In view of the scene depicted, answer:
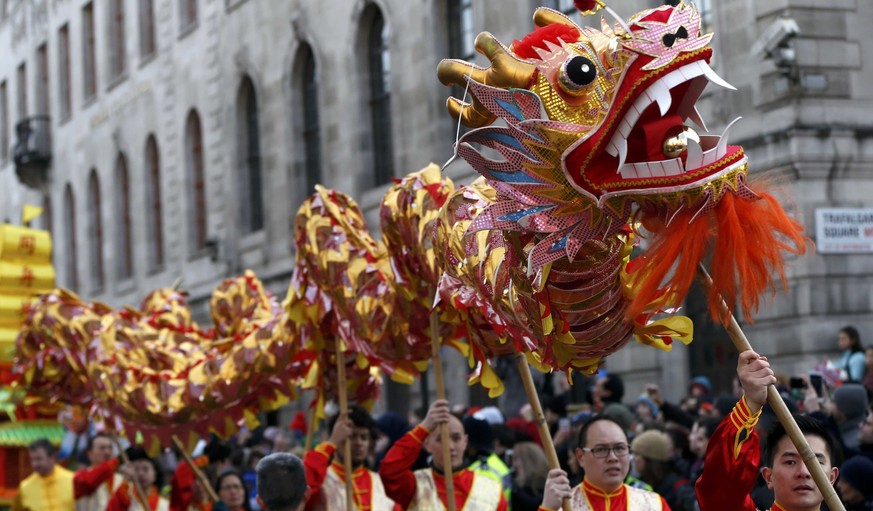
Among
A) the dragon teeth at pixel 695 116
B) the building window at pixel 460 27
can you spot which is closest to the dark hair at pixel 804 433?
the dragon teeth at pixel 695 116

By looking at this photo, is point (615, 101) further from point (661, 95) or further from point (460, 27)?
point (460, 27)

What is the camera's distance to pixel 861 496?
21.4 ft

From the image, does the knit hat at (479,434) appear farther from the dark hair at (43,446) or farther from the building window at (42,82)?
the building window at (42,82)

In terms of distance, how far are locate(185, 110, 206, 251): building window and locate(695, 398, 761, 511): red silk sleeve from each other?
2193cm

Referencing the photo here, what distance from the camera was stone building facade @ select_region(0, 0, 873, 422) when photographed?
12688mm

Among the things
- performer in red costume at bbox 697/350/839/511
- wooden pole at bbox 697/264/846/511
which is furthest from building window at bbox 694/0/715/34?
wooden pole at bbox 697/264/846/511

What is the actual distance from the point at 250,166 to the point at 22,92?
14.9 m

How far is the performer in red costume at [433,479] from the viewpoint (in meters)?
6.78

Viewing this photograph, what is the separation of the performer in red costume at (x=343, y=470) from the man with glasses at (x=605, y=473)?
1.55 meters

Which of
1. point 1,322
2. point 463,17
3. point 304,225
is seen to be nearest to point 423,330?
point 304,225

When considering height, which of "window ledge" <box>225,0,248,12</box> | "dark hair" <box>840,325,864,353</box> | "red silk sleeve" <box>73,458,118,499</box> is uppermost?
"window ledge" <box>225,0,248,12</box>

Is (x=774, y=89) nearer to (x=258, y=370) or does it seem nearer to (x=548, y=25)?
(x=258, y=370)

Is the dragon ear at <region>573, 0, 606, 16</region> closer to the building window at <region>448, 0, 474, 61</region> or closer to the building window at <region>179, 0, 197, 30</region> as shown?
the building window at <region>448, 0, 474, 61</region>

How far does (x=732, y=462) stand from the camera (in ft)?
14.3
